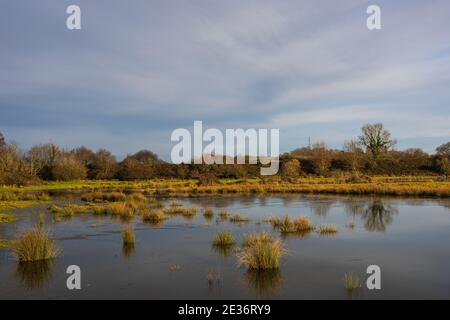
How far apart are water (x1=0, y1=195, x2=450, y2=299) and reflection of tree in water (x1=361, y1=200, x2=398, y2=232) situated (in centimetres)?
12

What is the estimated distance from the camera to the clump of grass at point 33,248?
10008 millimetres

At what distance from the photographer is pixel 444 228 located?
1459 cm

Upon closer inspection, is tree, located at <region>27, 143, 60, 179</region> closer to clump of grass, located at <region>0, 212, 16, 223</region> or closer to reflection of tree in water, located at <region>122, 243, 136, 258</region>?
clump of grass, located at <region>0, 212, 16, 223</region>

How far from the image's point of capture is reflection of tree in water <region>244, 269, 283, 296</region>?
25.7 ft

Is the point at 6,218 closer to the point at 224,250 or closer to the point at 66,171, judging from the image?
the point at 224,250

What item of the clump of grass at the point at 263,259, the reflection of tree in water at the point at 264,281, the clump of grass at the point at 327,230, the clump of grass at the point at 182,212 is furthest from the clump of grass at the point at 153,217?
the reflection of tree in water at the point at 264,281

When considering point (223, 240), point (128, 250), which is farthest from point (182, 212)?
point (128, 250)

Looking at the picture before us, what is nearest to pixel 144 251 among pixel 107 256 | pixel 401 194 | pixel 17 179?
pixel 107 256

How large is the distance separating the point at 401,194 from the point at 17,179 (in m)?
41.8

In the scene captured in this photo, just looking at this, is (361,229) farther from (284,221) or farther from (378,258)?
(378,258)

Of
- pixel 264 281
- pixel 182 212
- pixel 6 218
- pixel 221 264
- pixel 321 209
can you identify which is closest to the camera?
pixel 264 281

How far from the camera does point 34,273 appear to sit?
9.06 metres

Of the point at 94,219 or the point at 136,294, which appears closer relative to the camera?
the point at 136,294

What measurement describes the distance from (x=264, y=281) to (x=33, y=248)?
5.86m
